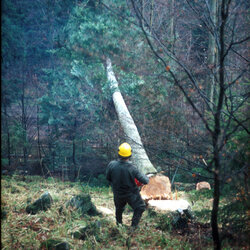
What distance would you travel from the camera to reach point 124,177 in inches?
204

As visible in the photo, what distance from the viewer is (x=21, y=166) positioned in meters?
11.5

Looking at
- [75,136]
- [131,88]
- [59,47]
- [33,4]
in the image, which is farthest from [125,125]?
[33,4]

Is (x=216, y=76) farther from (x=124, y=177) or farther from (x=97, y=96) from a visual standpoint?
(x=97, y=96)

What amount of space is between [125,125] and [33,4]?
38.9 feet

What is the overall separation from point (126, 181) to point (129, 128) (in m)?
5.09

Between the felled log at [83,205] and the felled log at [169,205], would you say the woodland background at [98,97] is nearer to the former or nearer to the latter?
the felled log at [169,205]

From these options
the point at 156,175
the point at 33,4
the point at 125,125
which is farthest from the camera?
the point at 33,4

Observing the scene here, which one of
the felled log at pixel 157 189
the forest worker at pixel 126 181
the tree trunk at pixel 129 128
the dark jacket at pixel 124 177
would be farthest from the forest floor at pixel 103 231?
the tree trunk at pixel 129 128

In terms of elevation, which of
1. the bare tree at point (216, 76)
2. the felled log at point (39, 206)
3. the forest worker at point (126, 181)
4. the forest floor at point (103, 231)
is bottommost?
the forest floor at point (103, 231)

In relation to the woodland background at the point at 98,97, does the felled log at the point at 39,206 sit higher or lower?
lower

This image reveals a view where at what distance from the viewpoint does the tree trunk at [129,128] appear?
8.21 m

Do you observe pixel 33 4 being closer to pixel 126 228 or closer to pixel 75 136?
pixel 75 136

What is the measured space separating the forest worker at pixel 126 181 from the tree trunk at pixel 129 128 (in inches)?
29.3

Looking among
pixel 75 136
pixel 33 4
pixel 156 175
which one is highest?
pixel 33 4
